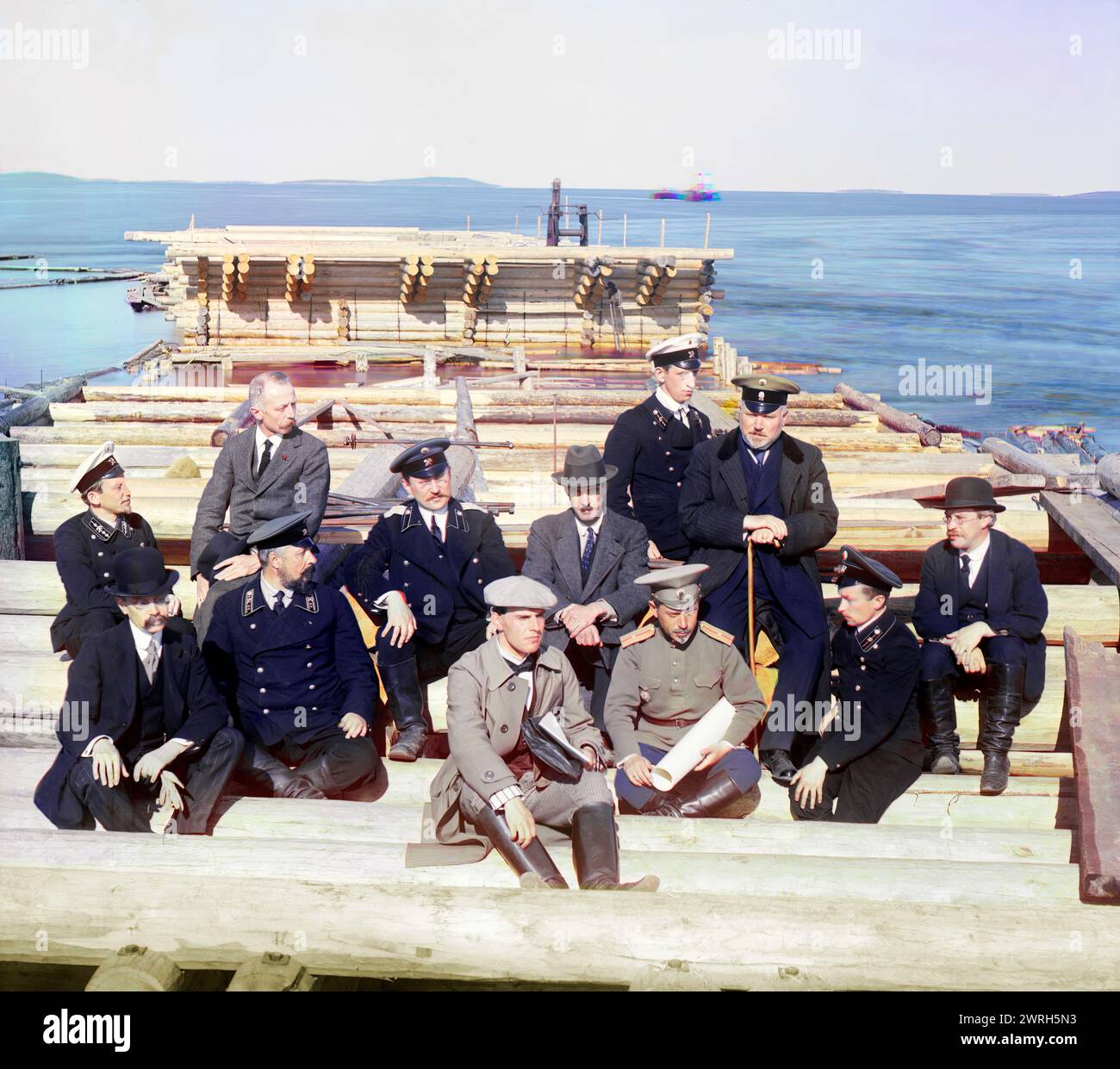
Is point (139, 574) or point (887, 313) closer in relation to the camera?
point (139, 574)

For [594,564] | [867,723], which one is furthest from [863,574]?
[594,564]

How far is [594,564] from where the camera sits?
687 centimetres

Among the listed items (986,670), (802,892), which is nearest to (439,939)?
(802,892)

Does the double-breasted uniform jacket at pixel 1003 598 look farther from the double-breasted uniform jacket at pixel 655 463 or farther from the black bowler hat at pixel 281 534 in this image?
the black bowler hat at pixel 281 534

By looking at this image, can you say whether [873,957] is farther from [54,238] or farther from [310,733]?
[54,238]

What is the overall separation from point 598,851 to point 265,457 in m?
3.50

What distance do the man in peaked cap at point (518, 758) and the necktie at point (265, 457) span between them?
228 centimetres

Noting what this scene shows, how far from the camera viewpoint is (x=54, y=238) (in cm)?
13750

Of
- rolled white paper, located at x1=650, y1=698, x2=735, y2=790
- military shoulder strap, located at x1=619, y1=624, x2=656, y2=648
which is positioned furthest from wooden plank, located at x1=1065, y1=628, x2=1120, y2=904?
military shoulder strap, located at x1=619, y1=624, x2=656, y2=648

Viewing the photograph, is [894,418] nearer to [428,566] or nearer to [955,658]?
[955,658]

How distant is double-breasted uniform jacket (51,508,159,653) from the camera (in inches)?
272

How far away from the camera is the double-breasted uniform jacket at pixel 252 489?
739 centimetres

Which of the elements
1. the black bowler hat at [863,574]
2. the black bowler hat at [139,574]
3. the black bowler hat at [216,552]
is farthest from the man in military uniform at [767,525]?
the black bowler hat at [139,574]
